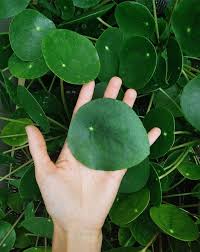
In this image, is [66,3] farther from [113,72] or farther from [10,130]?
[10,130]

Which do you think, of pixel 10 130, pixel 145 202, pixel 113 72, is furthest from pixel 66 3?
pixel 145 202

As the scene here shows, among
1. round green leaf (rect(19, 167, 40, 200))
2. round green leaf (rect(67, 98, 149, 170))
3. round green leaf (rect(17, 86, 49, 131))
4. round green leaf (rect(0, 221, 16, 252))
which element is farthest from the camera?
round green leaf (rect(0, 221, 16, 252))

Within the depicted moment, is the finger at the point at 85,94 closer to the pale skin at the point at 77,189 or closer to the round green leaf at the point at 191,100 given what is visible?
the pale skin at the point at 77,189

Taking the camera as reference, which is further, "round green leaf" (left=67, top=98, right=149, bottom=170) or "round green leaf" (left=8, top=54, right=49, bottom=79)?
"round green leaf" (left=8, top=54, right=49, bottom=79)

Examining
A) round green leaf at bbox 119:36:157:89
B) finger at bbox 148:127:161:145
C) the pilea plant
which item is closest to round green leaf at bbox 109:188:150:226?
the pilea plant

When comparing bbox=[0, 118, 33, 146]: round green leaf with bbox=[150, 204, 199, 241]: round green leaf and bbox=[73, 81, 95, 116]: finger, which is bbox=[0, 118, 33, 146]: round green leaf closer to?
bbox=[73, 81, 95, 116]: finger

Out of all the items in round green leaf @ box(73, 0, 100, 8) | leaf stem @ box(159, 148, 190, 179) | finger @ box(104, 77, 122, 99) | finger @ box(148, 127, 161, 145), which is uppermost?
round green leaf @ box(73, 0, 100, 8)

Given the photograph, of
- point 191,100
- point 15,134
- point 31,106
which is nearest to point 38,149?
point 31,106
